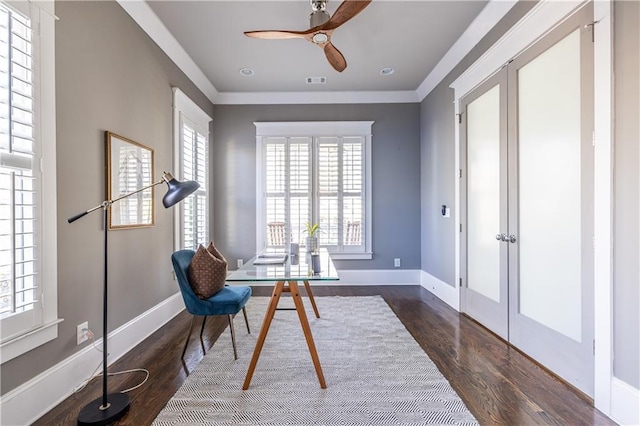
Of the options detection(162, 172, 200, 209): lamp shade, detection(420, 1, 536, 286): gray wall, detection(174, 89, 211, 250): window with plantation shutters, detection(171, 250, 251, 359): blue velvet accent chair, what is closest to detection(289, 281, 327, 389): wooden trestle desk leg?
detection(171, 250, 251, 359): blue velvet accent chair

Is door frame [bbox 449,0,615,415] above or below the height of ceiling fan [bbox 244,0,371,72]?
below

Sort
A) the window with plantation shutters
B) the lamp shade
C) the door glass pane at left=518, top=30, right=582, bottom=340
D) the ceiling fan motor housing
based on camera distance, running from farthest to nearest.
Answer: the window with plantation shutters, the ceiling fan motor housing, the door glass pane at left=518, top=30, right=582, bottom=340, the lamp shade

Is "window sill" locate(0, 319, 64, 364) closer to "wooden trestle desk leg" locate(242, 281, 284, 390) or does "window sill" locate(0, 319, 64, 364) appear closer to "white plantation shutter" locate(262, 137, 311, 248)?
"wooden trestle desk leg" locate(242, 281, 284, 390)

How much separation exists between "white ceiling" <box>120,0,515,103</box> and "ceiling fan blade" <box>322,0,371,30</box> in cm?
55

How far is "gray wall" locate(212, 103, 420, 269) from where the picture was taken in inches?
189

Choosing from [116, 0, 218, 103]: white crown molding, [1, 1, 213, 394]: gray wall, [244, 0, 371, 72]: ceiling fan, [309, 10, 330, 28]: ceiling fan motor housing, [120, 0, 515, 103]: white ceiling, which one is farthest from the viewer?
[120, 0, 515, 103]: white ceiling

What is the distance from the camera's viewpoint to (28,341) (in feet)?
5.41

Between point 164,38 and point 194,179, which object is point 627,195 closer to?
point 164,38

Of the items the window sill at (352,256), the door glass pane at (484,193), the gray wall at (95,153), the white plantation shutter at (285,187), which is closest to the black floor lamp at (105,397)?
the gray wall at (95,153)

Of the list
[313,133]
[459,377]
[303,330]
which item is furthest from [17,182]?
[313,133]

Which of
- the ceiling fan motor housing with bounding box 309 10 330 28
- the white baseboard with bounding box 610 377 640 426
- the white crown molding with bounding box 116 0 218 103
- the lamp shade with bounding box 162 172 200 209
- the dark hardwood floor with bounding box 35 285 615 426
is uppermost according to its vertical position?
the white crown molding with bounding box 116 0 218 103

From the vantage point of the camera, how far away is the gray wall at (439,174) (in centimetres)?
372

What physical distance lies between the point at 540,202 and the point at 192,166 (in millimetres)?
3734

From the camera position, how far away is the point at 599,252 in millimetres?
1787
